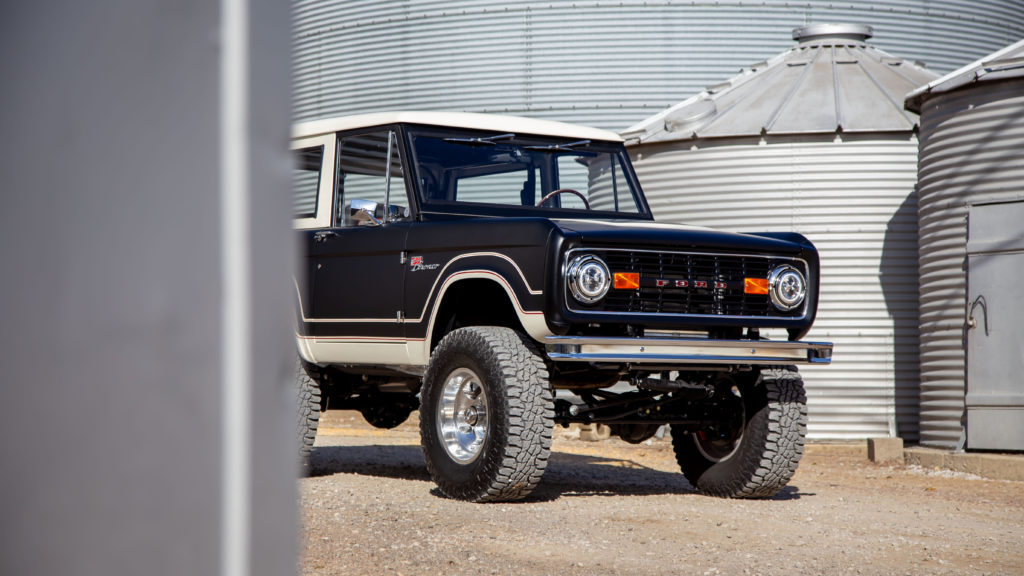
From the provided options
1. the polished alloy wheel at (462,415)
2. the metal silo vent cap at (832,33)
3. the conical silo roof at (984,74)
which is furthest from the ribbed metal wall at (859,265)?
the polished alloy wheel at (462,415)

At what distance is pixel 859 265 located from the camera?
11.2 meters

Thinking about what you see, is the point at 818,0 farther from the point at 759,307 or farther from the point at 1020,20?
the point at 759,307

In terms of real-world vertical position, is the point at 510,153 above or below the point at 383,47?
below

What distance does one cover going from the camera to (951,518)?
615 cm

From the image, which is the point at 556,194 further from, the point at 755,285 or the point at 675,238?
the point at 755,285

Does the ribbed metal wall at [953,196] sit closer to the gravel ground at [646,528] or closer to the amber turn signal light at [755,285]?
the gravel ground at [646,528]

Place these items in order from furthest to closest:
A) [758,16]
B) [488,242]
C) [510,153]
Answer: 1. [758,16]
2. [510,153]
3. [488,242]

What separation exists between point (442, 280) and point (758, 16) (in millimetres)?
10963

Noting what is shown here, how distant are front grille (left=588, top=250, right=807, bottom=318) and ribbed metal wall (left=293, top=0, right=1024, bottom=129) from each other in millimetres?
9670

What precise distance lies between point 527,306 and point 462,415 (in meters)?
0.77

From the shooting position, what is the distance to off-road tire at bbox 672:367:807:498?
644cm

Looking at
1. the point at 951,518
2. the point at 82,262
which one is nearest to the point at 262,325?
the point at 82,262

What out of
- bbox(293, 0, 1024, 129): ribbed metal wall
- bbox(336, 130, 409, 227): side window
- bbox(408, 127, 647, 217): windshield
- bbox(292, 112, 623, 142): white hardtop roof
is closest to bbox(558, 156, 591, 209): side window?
bbox(408, 127, 647, 217): windshield

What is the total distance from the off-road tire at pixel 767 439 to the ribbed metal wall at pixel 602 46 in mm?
9581
